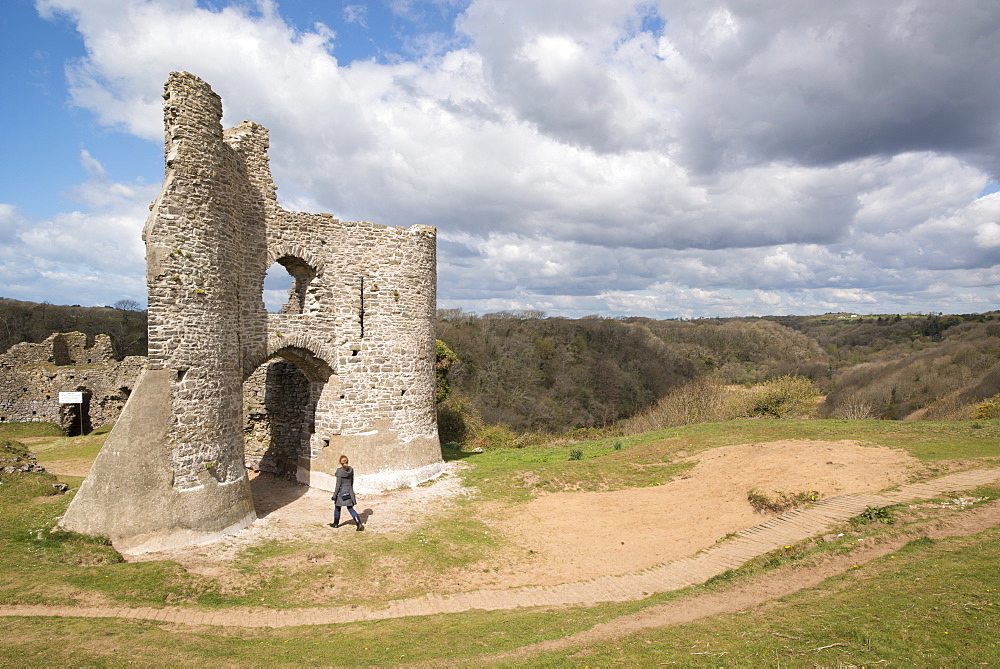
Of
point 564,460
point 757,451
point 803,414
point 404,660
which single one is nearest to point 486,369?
point 803,414

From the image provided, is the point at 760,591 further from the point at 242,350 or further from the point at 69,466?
the point at 69,466

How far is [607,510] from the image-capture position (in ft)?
47.5

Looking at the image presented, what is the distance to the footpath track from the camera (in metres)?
8.35

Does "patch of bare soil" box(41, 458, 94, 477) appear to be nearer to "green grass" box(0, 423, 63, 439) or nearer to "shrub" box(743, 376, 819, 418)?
"green grass" box(0, 423, 63, 439)

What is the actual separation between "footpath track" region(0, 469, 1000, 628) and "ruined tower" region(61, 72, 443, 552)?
272cm

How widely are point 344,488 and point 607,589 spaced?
6.27 m

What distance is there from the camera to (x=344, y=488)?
12703 mm

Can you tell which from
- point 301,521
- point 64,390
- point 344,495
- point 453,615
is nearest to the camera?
point 453,615

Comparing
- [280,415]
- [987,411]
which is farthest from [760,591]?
[987,411]

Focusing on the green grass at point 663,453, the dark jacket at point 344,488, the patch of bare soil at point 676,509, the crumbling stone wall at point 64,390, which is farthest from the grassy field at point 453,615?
the crumbling stone wall at point 64,390

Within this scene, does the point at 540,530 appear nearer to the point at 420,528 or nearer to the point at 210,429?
the point at 420,528

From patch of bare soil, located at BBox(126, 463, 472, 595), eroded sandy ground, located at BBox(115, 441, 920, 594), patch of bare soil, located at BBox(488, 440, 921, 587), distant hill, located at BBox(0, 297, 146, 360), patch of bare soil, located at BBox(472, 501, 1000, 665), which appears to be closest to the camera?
patch of bare soil, located at BBox(472, 501, 1000, 665)

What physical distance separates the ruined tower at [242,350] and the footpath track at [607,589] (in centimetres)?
272

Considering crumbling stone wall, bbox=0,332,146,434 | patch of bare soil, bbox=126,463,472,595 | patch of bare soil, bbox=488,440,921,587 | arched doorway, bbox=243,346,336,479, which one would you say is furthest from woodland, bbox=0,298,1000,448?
crumbling stone wall, bbox=0,332,146,434
